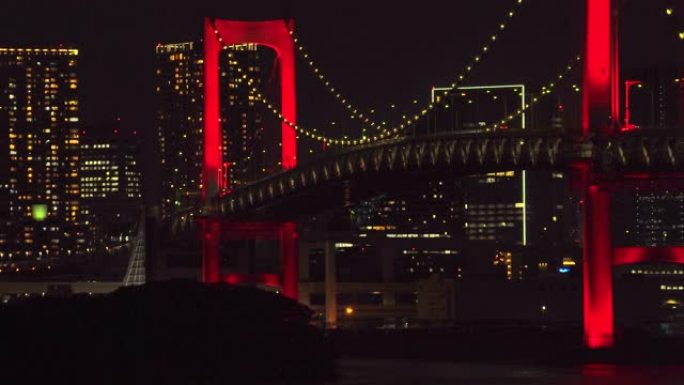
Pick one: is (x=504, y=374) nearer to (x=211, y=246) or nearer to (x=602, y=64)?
(x=602, y=64)

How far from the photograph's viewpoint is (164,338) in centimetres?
3791

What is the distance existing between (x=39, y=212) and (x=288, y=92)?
6729 cm

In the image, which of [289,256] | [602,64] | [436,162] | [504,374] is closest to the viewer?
[504,374]

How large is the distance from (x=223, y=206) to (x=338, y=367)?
721 inches

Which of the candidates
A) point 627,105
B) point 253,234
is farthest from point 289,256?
point 627,105

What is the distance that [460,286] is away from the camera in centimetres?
8156

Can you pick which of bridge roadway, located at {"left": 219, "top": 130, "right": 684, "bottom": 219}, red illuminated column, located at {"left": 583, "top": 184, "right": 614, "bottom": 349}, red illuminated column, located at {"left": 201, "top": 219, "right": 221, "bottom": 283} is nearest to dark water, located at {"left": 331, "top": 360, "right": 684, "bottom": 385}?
red illuminated column, located at {"left": 583, "top": 184, "right": 614, "bottom": 349}

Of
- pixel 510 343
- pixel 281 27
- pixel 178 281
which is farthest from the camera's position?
pixel 281 27

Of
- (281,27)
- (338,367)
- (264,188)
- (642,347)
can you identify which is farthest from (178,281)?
Result: (281,27)

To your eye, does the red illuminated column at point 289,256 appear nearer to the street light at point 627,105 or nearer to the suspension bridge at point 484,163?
the suspension bridge at point 484,163

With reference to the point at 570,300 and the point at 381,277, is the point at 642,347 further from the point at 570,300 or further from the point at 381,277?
the point at 381,277

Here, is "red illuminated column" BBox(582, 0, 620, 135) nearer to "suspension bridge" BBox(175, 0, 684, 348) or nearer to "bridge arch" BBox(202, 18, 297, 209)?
"suspension bridge" BBox(175, 0, 684, 348)

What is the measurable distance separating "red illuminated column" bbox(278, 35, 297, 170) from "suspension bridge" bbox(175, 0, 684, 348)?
0.23 ft

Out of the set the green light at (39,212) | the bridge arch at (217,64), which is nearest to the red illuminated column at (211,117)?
the bridge arch at (217,64)
